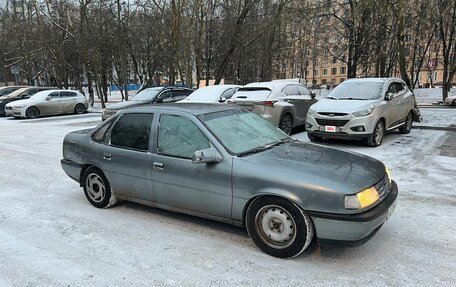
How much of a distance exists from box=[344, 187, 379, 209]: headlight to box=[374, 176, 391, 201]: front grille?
0.49 ft

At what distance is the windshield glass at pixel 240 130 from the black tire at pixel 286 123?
5538 millimetres

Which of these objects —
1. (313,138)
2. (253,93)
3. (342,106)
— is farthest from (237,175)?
(253,93)

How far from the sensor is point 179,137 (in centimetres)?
427

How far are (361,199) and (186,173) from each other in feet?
5.98

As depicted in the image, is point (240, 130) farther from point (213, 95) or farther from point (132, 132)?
point (213, 95)

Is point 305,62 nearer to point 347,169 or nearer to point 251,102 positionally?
point 251,102

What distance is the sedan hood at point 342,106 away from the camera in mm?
8719

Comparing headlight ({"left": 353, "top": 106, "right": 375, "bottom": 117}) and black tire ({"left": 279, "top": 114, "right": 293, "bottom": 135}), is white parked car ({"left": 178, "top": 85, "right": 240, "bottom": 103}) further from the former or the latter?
headlight ({"left": 353, "top": 106, "right": 375, "bottom": 117})

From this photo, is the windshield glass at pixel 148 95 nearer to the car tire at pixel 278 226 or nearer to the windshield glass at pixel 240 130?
the windshield glass at pixel 240 130

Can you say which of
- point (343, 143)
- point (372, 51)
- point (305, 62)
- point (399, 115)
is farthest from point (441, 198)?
point (305, 62)

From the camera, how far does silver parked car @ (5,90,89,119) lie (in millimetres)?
18688

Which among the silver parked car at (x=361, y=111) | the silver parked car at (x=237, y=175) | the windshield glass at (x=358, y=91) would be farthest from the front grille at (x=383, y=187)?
the windshield glass at (x=358, y=91)

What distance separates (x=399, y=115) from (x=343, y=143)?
1835 millimetres

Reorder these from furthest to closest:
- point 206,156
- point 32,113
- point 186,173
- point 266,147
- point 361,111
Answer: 1. point 32,113
2. point 361,111
3. point 266,147
4. point 186,173
5. point 206,156
